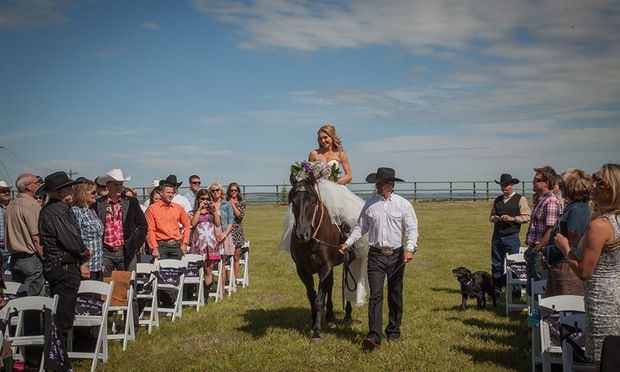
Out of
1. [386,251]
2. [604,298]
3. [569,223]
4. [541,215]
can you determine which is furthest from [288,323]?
[604,298]

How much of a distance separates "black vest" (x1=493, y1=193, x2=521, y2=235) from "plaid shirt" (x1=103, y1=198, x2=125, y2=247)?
276 inches

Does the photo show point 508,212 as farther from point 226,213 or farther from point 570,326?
point 570,326

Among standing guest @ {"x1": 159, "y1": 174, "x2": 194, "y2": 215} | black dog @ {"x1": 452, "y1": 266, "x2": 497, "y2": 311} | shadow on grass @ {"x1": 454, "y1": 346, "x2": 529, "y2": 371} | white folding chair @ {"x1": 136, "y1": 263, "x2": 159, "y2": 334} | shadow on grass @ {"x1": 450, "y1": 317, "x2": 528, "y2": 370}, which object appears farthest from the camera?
standing guest @ {"x1": 159, "y1": 174, "x2": 194, "y2": 215}

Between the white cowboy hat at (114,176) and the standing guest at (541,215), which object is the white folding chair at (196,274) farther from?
the standing guest at (541,215)

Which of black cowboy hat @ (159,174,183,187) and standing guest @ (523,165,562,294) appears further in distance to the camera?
black cowboy hat @ (159,174,183,187)

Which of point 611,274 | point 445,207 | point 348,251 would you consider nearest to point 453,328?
point 348,251

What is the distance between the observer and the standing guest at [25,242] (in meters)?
8.40

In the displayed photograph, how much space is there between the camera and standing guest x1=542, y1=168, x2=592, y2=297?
237 inches

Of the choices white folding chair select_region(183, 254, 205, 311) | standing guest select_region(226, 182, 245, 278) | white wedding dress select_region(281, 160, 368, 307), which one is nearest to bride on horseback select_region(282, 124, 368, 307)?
white wedding dress select_region(281, 160, 368, 307)

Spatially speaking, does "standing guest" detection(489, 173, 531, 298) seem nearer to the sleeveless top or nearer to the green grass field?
the green grass field

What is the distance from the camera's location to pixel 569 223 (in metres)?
6.08

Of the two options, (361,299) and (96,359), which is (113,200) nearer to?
(96,359)

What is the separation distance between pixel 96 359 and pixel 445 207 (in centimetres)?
3549

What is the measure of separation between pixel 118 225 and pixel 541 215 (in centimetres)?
666
